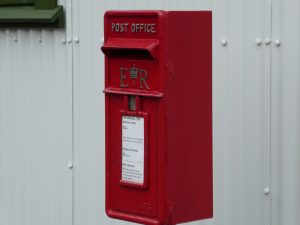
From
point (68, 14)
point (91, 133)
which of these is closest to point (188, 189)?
point (91, 133)

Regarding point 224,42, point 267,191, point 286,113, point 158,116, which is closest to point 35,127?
point 224,42

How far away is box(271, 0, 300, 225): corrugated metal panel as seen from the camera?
16.5 ft

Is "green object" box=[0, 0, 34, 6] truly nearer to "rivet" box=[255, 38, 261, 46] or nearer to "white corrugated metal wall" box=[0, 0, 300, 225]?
"white corrugated metal wall" box=[0, 0, 300, 225]

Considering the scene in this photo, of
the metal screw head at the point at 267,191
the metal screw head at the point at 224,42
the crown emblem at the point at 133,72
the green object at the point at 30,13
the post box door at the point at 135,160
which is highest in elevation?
the green object at the point at 30,13

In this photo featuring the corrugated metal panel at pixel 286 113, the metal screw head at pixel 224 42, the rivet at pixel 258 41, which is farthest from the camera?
the metal screw head at pixel 224 42

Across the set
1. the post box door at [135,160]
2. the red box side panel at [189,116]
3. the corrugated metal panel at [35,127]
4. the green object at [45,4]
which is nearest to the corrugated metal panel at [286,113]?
the red box side panel at [189,116]

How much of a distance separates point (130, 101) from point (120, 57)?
23cm

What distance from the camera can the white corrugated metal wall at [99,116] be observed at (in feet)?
16.9

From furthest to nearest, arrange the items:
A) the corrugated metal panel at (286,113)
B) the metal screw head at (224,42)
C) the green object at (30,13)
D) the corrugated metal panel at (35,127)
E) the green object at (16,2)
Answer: the green object at (16,2)
the corrugated metal panel at (35,127)
the green object at (30,13)
the metal screw head at (224,42)
the corrugated metal panel at (286,113)

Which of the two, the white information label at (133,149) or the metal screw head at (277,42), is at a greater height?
the metal screw head at (277,42)

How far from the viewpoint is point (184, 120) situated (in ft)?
15.2

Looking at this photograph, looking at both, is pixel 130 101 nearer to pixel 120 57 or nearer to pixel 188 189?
pixel 120 57

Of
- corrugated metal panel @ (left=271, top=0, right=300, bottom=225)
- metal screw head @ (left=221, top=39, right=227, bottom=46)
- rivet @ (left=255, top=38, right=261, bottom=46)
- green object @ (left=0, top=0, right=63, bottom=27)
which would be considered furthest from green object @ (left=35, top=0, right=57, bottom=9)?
corrugated metal panel @ (left=271, top=0, right=300, bottom=225)

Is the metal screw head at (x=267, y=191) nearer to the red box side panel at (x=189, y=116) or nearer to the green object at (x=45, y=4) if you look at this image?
the red box side panel at (x=189, y=116)
